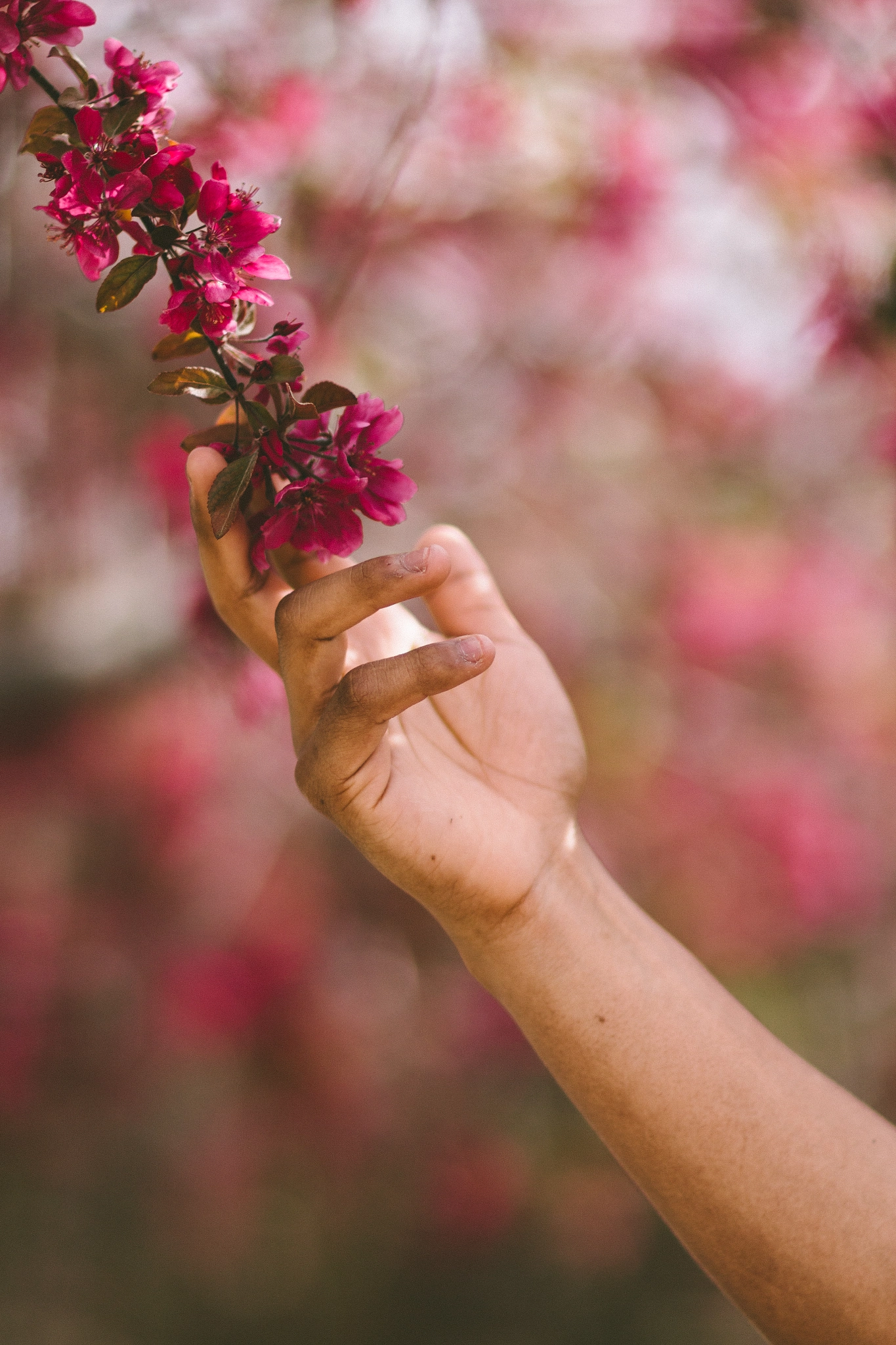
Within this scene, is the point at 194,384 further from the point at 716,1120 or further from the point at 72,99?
the point at 716,1120

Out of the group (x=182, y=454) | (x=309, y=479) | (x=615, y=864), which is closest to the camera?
(x=309, y=479)

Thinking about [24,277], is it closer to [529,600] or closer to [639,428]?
[529,600]

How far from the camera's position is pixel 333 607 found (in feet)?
2.59

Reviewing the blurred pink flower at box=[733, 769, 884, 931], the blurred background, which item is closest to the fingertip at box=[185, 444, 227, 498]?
the blurred background

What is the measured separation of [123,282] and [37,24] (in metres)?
0.24

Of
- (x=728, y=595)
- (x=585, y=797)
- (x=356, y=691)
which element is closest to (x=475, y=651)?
(x=356, y=691)

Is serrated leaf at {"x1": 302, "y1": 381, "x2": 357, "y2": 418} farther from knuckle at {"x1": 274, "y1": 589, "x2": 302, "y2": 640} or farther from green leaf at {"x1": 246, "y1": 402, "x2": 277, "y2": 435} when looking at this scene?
knuckle at {"x1": 274, "y1": 589, "x2": 302, "y2": 640}

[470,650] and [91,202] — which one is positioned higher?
[91,202]

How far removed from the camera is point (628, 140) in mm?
2561

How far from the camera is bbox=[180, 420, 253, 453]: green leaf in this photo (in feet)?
2.74

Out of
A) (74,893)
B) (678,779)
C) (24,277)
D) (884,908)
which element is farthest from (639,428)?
(74,893)

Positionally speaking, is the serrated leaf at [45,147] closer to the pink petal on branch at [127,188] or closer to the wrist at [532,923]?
the pink petal on branch at [127,188]

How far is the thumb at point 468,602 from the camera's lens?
3.67ft

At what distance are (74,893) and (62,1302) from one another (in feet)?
3.92
